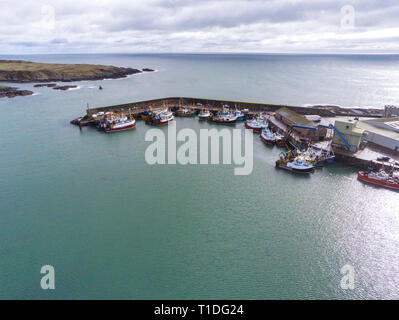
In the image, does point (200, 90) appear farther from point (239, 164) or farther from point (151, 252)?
point (151, 252)

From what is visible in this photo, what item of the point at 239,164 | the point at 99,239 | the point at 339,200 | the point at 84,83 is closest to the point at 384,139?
the point at 339,200

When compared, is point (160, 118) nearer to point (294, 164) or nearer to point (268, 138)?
point (268, 138)

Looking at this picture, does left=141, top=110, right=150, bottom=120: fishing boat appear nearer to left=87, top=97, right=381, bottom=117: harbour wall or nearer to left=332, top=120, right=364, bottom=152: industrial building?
left=87, top=97, right=381, bottom=117: harbour wall

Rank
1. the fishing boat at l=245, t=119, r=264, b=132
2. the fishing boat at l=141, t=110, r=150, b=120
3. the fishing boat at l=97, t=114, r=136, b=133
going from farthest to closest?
the fishing boat at l=141, t=110, r=150, b=120 → the fishing boat at l=97, t=114, r=136, b=133 → the fishing boat at l=245, t=119, r=264, b=132

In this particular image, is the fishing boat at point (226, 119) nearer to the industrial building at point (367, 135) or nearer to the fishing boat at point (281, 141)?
the fishing boat at point (281, 141)

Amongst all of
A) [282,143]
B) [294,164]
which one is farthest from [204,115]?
[294,164]

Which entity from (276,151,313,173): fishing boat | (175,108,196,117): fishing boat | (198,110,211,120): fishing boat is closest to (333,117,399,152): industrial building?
(276,151,313,173): fishing boat

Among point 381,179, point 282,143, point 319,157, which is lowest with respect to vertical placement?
point 381,179
